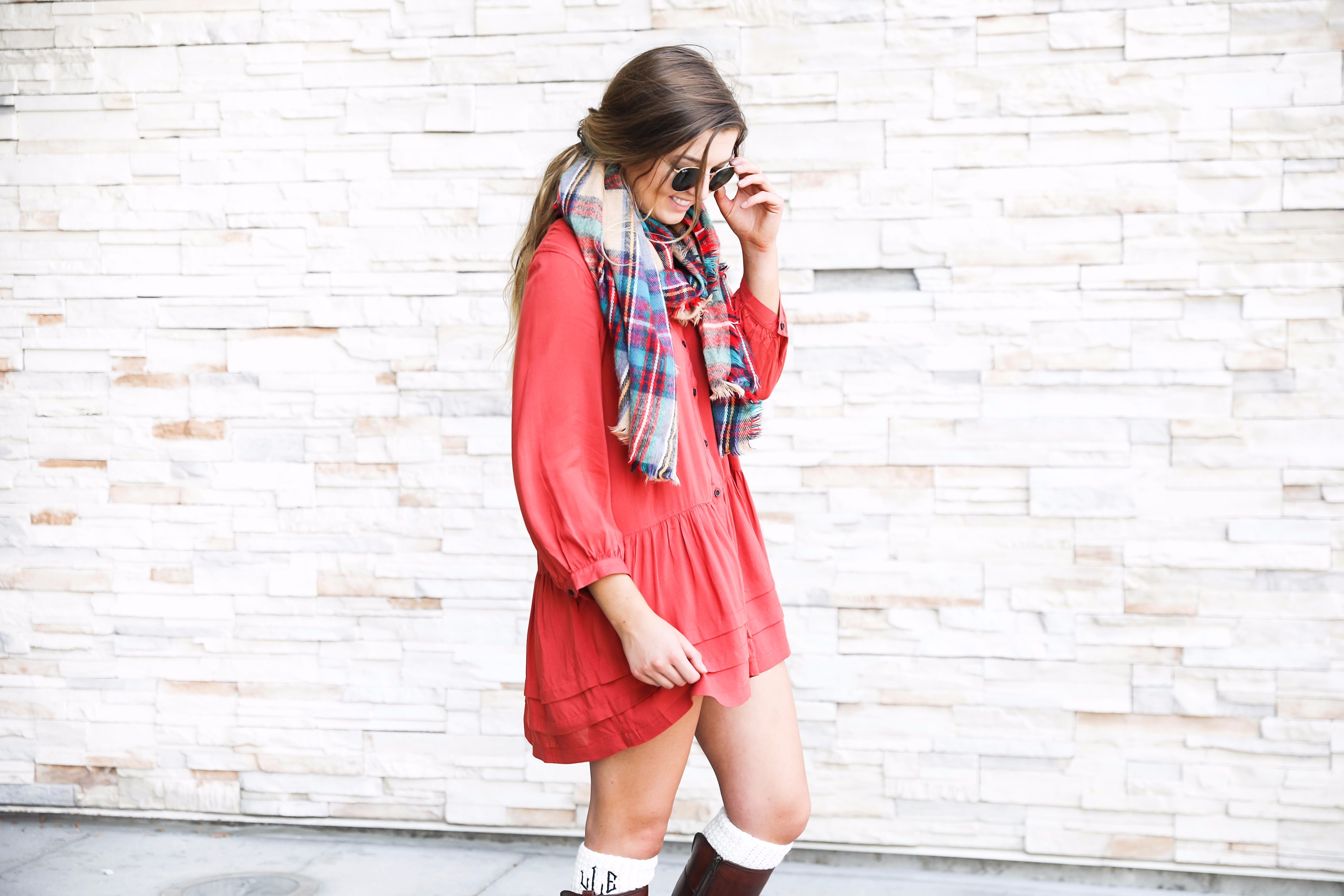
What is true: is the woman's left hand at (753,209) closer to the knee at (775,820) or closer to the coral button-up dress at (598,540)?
the coral button-up dress at (598,540)

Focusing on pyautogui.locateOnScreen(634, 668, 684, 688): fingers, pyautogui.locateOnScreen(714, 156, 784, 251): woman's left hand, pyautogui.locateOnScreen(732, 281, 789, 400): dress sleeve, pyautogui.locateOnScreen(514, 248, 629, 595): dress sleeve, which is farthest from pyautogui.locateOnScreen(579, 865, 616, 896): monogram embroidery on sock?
pyautogui.locateOnScreen(714, 156, 784, 251): woman's left hand

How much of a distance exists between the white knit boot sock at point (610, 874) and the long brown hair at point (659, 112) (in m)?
0.76

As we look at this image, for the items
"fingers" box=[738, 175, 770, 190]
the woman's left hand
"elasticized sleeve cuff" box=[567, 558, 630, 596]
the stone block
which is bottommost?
"elasticized sleeve cuff" box=[567, 558, 630, 596]

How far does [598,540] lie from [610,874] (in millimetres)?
480

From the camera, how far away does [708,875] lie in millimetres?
1493

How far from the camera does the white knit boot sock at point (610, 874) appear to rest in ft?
4.61

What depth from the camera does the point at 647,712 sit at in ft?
4.50

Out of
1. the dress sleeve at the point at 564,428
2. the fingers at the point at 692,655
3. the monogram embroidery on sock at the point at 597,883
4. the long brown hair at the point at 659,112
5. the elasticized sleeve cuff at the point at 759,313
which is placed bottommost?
the monogram embroidery on sock at the point at 597,883

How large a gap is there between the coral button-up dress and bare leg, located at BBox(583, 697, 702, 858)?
38 millimetres

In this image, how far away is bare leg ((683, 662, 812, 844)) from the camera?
147 cm

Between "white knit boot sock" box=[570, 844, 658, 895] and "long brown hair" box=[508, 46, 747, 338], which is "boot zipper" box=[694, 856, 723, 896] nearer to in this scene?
"white knit boot sock" box=[570, 844, 658, 895]

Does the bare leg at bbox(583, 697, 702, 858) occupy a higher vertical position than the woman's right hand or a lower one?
lower

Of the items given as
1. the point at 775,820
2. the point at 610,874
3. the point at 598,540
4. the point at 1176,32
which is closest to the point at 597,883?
the point at 610,874

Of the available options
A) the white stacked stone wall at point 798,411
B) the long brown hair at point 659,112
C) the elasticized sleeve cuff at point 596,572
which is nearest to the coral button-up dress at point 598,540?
the elasticized sleeve cuff at point 596,572
